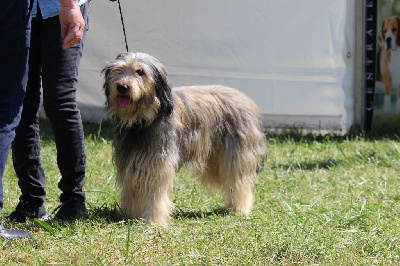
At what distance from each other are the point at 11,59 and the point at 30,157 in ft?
3.24

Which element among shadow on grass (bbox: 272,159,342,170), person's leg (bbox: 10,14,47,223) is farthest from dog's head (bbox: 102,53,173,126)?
shadow on grass (bbox: 272,159,342,170)

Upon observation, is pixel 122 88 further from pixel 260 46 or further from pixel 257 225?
pixel 260 46

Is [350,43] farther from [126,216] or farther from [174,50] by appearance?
[126,216]

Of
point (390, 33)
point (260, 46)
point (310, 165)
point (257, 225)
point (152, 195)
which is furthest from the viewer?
point (390, 33)

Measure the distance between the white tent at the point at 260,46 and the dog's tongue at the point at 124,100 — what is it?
150 inches

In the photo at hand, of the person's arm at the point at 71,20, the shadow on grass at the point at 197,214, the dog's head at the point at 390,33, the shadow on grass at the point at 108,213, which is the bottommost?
the shadow on grass at the point at 197,214

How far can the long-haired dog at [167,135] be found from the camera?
3893 millimetres

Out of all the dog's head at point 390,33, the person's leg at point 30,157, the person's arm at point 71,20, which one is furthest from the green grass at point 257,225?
the dog's head at point 390,33

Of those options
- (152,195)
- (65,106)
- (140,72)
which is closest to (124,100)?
(140,72)

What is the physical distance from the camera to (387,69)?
775 centimetres

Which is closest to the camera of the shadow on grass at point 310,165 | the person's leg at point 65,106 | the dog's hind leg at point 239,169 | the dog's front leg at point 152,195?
the person's leg at point 65,106

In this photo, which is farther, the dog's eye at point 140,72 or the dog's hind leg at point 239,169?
the dog's hind leg at point 239,169

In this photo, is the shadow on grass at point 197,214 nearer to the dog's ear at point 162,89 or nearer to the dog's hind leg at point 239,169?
the dog's hind leg at point 239,169

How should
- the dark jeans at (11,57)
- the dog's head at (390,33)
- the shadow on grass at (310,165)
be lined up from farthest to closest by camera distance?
the dog's head at (390,33) → the shadow on grass at (310,165) → the dark jeans at (11,57)
